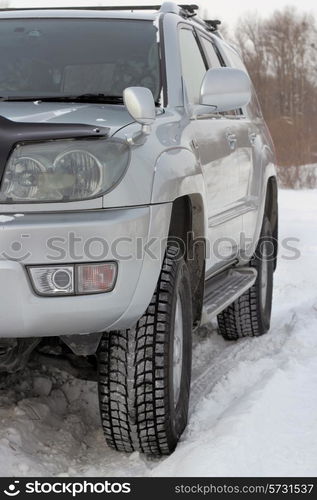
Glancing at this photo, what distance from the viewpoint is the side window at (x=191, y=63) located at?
3.87 meters

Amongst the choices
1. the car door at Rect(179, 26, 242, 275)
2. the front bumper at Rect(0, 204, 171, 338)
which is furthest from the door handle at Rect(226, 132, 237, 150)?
the front bumper at Rect(0, 204, 171, 338)

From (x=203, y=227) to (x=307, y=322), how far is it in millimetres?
1846

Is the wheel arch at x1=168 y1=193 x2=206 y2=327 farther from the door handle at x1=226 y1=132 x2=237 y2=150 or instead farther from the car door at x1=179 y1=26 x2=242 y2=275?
the door handle at x1=226 y1=132 x2=237 y2=150

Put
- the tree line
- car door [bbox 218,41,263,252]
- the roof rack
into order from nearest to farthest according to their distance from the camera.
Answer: the roof rack < car door [bbox 218,41,263,252] < the tree line

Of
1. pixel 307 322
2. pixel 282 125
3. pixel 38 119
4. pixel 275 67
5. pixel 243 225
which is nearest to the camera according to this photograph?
pixel 38 119

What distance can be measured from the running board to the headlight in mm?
1190

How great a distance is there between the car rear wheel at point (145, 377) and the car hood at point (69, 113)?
57 cm

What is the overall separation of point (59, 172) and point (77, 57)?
4.19 ft

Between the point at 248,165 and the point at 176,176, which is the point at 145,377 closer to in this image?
the point at 176,176

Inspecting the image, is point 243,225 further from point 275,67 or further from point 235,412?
point 275,67

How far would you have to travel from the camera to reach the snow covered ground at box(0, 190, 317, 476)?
2.80 metres

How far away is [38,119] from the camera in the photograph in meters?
2.75

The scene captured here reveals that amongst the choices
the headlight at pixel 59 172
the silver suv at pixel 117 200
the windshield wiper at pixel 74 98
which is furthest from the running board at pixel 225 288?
the headlight at pixel 59 172
